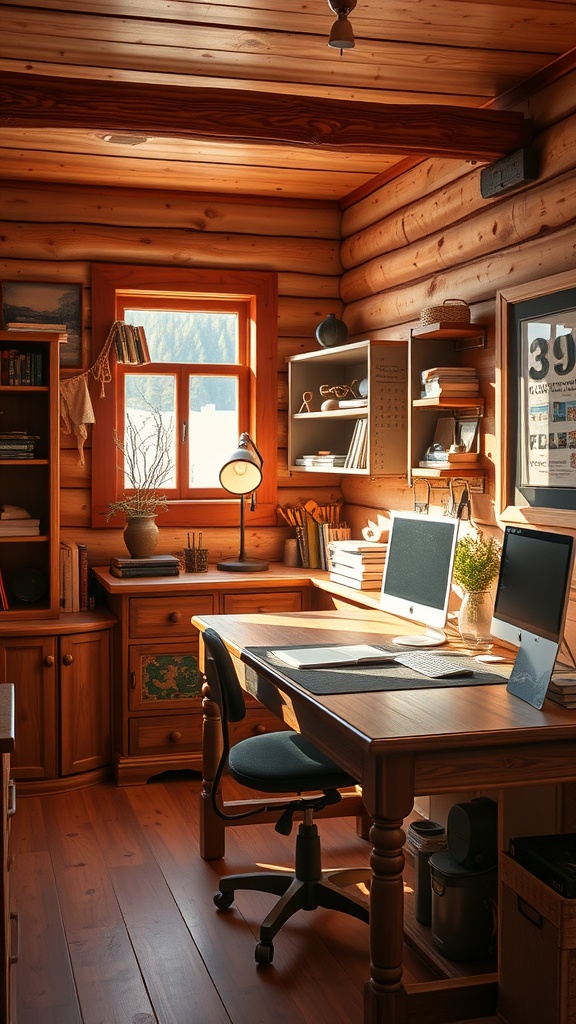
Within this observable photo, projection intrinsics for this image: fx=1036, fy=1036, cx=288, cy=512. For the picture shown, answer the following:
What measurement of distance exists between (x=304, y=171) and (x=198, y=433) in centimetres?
137

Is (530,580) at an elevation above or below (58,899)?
above

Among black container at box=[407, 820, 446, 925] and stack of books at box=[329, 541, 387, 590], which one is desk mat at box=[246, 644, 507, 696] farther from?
stack of books at box=[329, 541, 387, 590]

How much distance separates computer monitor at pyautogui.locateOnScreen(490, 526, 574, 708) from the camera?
8.04ft

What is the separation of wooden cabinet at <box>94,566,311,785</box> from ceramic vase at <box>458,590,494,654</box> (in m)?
1.57

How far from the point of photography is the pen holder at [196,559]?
4.93 m

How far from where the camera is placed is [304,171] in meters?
4.71

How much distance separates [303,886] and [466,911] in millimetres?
547

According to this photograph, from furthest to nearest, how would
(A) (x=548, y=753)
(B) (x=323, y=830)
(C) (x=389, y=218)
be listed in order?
1. (C) (x=389, y=218)
2. (B) (x=323, y=830)
3. (A) (x=548, y=753)

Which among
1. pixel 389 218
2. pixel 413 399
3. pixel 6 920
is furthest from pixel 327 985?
pixel 389 218

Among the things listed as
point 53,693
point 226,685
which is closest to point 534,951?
point 226,685

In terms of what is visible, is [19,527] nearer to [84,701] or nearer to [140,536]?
[140,536]

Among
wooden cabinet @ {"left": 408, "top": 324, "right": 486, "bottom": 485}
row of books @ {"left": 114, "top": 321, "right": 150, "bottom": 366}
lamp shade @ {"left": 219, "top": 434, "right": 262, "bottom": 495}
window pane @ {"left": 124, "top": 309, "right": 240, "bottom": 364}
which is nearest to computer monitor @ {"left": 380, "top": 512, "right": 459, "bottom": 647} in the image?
wooden cabinet @ {"left": 408, "top": 324, "right": 486, "bottom": 485}

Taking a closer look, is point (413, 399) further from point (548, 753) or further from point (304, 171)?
point (548, 753)

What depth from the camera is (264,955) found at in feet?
9.59
